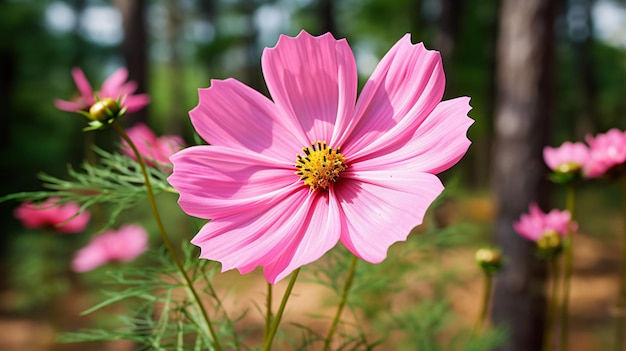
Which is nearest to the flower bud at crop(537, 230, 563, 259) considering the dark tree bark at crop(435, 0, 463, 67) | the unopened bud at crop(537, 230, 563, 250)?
the unopened bud at crop(537, 230, 563, 250)

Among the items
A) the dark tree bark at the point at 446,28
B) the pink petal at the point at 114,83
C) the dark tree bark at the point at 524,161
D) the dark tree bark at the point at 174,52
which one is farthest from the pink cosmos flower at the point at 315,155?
the dark tree bark at the point at 174,52

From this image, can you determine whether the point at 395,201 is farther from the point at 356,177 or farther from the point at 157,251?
the point at 157,251

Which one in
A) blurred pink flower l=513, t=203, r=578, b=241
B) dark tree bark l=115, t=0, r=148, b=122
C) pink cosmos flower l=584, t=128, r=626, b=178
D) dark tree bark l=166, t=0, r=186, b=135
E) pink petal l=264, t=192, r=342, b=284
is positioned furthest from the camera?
dark tree bark l=166, t=0, r=186, b=135

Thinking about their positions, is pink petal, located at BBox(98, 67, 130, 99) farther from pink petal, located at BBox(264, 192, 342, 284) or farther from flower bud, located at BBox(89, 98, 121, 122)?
pink petal, located at BBox(264, 192, 342, 284)

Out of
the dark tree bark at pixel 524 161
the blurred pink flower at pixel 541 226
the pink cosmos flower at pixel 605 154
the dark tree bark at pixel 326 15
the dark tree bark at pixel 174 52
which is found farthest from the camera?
the dark tree bark at pixel 174 52

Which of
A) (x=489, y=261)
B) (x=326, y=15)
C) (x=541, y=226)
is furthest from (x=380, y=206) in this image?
(x=326, y=15)

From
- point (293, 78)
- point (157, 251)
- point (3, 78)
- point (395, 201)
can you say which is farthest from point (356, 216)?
point (3, 78)

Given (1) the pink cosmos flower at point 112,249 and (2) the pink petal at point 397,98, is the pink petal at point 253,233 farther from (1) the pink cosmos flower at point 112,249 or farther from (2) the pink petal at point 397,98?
(1) the pink cosmos flower at point 112,249
